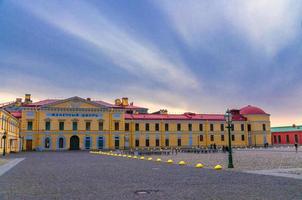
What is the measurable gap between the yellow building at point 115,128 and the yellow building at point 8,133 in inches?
202

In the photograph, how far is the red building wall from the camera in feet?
308

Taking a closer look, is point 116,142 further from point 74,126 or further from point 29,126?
point 29,126

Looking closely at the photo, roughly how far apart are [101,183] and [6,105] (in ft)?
244

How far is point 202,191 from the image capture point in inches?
403

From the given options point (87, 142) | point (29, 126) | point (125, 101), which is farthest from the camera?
point (125, 101)

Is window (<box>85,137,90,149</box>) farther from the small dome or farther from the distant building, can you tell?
the distant building

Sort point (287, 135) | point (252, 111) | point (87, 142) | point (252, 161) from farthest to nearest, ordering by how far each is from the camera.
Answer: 1. point (287, 135)
2. point (252, 111)
3. point (87, 142)
4. point (252, 161)

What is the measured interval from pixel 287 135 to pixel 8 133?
8048 cm

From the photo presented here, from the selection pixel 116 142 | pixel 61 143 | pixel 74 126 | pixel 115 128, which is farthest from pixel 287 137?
pixel 61 143

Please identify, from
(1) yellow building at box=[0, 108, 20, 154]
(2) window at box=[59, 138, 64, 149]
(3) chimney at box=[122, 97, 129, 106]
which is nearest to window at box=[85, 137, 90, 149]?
(2) window at box=[59, 138, 64, 149]

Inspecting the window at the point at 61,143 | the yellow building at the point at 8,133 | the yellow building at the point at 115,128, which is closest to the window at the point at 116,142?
the yellow building at the point at 115,128

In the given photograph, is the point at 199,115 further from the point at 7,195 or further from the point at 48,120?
the point at 7,195

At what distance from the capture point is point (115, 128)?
227 ft

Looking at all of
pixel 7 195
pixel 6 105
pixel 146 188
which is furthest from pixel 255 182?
pixel 6 105
